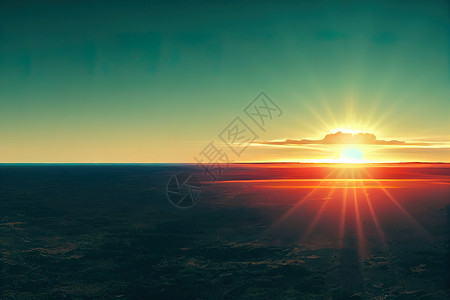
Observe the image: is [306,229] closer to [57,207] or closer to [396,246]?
[396,246]

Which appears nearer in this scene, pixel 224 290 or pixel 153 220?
pixel 224 290

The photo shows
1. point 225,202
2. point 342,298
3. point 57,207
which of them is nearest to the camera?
point 342,298

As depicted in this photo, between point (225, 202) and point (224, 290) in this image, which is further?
point (225, 202)

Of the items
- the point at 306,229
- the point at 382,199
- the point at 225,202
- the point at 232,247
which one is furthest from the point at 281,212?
the point at 382,199

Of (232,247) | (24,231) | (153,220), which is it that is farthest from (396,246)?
(24,231)

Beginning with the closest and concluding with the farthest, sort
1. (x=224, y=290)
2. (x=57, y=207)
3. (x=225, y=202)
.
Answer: (x=224, y=290)
(x=57, y=207)
(x=225, y=202)

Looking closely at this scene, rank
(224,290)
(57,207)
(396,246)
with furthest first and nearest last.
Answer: (57,207) < (396,246) < (224,290)

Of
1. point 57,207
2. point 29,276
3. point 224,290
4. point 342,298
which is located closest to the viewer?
point 342,298

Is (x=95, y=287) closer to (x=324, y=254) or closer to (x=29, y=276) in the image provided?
(x=29, y=276)

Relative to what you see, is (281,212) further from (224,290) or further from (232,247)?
(224,290)
